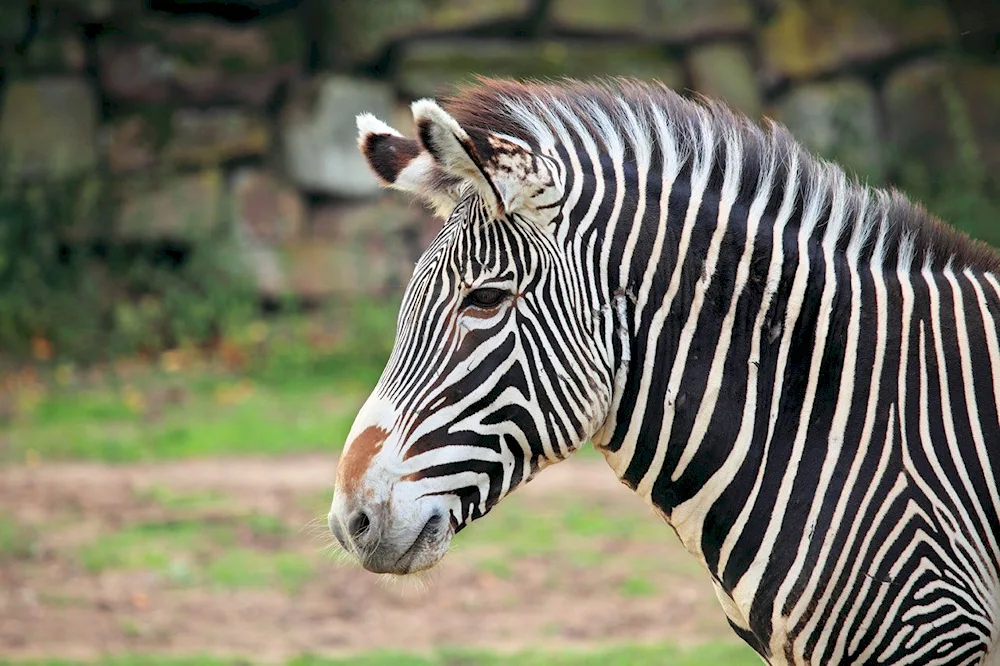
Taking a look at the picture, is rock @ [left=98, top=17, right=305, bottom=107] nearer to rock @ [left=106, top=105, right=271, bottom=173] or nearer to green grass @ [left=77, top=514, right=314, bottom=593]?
rock @ [left=106, top=105, right=271, bottom=173]

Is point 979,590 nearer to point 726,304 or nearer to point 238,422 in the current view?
point 726,304

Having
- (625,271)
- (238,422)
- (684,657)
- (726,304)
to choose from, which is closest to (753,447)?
(726,304)

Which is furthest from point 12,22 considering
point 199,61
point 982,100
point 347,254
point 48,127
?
point 982,100

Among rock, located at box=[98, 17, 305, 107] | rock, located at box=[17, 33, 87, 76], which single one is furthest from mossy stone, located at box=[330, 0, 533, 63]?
rock, located at box=[17, 33, 87, 76]

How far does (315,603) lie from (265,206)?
6.28 meters

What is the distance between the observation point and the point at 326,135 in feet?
38.9

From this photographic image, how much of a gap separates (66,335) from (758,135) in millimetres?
9755

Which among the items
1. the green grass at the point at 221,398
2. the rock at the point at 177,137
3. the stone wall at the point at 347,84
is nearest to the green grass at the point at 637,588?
the green grass at the point at 221,398

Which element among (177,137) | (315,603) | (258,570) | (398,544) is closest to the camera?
(398,544)

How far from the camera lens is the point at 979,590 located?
2.44 m

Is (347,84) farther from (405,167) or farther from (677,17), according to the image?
(405,167)

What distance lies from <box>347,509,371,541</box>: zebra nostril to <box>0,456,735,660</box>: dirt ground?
3051mm

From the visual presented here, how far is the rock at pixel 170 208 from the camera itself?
456 inches

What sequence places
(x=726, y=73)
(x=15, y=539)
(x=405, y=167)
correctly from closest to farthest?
1. (x=405, y=167)
2. (x=15, y=539)
3. (x=726, y=73)
